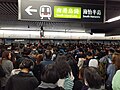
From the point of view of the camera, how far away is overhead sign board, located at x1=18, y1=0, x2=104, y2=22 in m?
5.57

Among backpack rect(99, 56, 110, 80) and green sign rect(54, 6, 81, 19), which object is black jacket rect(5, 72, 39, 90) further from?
backpack rect(99, 56, 110, 80)

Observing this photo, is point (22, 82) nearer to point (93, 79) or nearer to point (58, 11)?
point (93, 79)

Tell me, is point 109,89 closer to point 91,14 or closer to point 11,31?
point 91,14

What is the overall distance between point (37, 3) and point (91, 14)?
1.42 meters

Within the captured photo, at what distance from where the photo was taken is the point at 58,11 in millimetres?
5781

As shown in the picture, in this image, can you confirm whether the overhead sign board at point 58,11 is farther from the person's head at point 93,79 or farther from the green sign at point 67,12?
the person's head at point 93,79

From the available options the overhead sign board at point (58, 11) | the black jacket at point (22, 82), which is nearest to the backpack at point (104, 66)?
the overhead sign board at point (58, 11)

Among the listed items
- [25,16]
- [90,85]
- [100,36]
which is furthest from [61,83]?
[100,36]

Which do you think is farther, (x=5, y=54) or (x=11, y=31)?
(x=11, y=31)

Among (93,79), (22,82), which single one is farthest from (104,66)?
(93,79)

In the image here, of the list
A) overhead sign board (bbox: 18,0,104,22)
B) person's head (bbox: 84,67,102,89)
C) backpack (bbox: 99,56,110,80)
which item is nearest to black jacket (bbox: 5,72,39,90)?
person's head (bbox: 84,67,102,89)

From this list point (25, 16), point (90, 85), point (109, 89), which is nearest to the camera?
point (90, 85)

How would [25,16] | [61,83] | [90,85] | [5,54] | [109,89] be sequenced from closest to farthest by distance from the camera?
[90,85] < [61,83] < [109,89] < [25,16] < [5,54]

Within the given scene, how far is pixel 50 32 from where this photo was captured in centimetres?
2203
